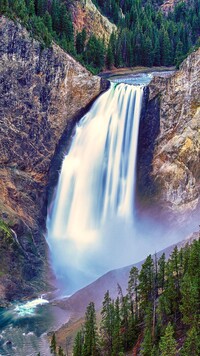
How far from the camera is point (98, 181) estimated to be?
2645 inches

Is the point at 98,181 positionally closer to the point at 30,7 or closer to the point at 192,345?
the point at 30,7

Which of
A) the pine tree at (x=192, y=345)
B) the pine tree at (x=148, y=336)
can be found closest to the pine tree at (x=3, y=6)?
the pine tree at (x=148, y=336)

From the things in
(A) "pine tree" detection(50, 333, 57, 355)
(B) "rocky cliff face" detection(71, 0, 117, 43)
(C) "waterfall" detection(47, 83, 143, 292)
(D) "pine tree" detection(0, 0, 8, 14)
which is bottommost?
(A) "pine tree" detection(50, 333, 57, 355)

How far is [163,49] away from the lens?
341ft

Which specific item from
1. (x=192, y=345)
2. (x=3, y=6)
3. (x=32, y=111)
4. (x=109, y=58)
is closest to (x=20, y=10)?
(x=3, y=6)

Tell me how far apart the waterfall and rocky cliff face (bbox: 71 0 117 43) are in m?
29.9

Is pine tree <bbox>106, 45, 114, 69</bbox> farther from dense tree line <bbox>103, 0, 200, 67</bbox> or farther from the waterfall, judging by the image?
the waterfall

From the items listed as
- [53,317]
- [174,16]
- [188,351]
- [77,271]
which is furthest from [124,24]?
[188,351]

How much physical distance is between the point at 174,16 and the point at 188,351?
121985 millimetres

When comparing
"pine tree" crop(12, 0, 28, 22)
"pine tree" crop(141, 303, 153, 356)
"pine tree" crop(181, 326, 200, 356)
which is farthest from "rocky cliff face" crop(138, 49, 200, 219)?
"pine tree" crop(181, 326, 200, 356)

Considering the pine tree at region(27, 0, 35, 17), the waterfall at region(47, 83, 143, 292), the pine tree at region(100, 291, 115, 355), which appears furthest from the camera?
the pine tree at region(27, 0, 35, 17)

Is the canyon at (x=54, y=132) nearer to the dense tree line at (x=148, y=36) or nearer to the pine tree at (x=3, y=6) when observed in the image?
the pine tree at (x=3, y=6)

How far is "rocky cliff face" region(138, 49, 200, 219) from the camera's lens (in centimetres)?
6303

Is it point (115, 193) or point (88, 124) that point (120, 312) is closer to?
point (115, 193)
